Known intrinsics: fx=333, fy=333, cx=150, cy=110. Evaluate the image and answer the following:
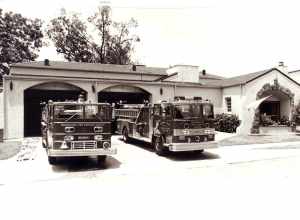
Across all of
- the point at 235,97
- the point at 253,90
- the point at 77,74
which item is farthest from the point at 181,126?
the point at 77,74

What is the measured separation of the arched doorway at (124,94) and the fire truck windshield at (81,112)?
11.8 metres

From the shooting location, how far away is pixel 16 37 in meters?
47.0

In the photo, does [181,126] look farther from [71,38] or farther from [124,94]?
[71,38]

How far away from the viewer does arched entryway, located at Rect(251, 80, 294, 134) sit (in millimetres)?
25703

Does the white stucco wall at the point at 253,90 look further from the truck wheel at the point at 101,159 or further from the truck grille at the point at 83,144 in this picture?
the truck grille at the point at 83,144

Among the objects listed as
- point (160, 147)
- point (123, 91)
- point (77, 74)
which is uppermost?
point (77, 74)

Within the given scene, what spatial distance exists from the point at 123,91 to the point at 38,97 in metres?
6.00

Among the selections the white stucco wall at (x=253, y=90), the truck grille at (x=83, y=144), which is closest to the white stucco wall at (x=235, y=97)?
the white stucco wall at (x=253, y=90)

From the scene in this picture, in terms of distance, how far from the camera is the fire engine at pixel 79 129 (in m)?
11.3


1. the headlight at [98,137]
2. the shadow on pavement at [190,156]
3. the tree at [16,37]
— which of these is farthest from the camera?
the tree at [16,37]

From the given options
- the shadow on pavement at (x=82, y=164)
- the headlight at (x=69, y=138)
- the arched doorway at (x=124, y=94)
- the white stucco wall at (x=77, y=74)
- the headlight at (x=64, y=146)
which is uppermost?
the white stucco wall at (x=77, y=74)

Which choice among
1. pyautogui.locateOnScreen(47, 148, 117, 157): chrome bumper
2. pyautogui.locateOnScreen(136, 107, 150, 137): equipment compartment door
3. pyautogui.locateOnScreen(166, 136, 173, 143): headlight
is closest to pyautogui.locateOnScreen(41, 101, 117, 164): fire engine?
pyautogui.locateOnScreen(47, 148, 117, 157): chrome bumper

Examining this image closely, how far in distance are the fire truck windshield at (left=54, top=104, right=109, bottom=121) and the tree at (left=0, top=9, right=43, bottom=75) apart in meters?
38.7

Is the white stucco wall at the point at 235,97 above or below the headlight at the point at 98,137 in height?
above
